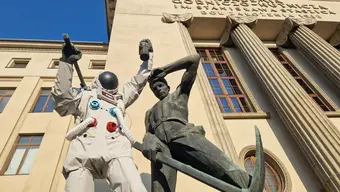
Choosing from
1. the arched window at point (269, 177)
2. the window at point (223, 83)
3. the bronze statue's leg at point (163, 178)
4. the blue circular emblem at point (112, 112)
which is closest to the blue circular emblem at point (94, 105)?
the blue circular emblem at point (112, 112)

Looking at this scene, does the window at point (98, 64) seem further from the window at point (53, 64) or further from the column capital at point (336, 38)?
the column capital at point (336, 38)

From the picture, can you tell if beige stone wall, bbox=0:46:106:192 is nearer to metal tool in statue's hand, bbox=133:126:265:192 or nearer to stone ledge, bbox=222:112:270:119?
stone ledge, bbox=222:112:270:119

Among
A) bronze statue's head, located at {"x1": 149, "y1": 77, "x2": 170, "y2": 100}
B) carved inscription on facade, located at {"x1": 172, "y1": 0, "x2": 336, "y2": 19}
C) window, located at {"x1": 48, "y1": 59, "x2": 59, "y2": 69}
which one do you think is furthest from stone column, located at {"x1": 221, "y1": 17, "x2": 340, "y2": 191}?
window, located at {"x1": 48, "y1": 59, "x2": 59, "y2": 69}

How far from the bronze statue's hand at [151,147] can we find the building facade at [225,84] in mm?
1809

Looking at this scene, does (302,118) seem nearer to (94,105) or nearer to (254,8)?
(94,105)

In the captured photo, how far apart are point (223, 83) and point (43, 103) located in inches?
434

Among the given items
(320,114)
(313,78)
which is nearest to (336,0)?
(313,78)

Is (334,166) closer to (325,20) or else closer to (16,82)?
(325,20)

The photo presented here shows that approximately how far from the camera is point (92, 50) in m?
18.3

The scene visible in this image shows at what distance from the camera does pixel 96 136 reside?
281 centimetres

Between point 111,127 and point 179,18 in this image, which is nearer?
point 111,127

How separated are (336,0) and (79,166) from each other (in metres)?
20.5

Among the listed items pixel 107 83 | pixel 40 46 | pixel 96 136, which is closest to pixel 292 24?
pixel 107 83

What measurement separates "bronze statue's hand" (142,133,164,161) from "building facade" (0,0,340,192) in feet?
5.94
